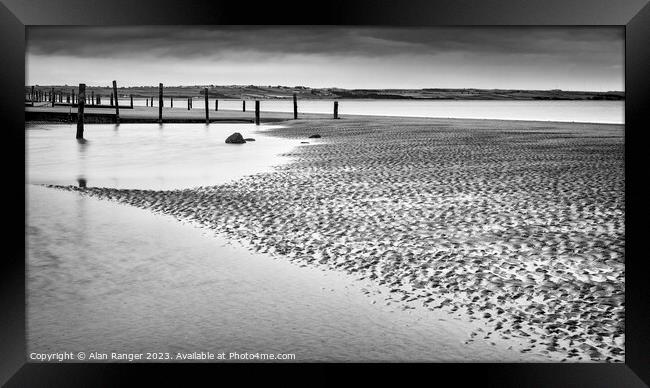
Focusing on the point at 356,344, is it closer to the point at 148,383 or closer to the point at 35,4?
the point at 148,383

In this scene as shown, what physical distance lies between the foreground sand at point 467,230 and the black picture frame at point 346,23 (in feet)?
3.06

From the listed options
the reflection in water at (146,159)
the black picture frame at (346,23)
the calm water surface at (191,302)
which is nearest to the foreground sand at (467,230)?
the calm water surface at (191,302)

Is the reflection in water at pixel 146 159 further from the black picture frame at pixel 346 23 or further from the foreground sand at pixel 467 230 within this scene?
the black picture frame at pixel 346 23

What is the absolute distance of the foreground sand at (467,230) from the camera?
229 inches

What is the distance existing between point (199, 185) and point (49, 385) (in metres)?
9.67

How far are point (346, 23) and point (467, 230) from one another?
497 centimetres

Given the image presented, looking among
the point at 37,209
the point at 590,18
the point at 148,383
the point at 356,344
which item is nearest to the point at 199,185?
the point at 37,209

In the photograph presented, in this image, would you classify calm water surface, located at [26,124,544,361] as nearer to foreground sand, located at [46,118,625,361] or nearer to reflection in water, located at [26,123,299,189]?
foreground sand, located at [46,118,625,361]

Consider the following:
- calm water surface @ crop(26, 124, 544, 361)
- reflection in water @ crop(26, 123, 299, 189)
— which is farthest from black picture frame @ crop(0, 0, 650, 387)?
reflection in water @ crop(26, 123, 299, 189)

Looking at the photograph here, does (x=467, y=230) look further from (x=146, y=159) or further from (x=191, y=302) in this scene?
(x=146, y=159)

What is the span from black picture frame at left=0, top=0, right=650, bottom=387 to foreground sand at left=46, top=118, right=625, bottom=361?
0.93 m

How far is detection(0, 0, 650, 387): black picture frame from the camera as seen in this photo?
4.18m

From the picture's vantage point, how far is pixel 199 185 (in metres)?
13.7

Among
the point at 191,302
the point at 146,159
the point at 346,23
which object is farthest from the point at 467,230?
the point at 146,159
